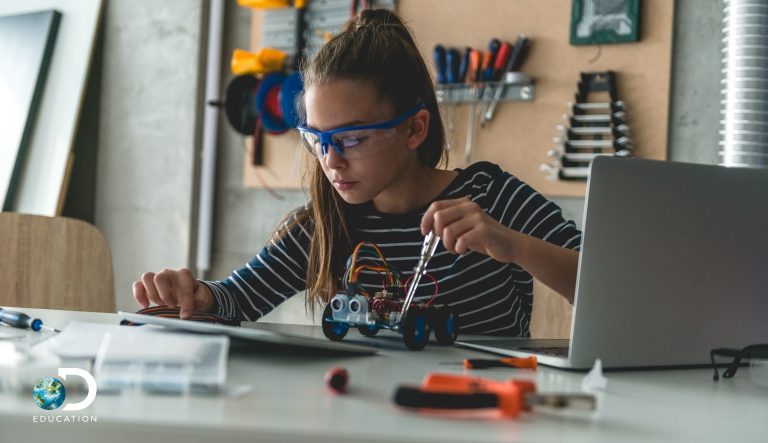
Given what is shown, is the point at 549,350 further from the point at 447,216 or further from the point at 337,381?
the point at 337,381

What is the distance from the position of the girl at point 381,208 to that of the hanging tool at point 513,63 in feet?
3.82

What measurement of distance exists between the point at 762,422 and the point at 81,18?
3552 millimetres

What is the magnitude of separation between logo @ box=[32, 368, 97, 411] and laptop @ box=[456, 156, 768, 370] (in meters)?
0.52

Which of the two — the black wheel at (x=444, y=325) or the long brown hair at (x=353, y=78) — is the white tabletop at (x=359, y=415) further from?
the long brown hair at (x=353, y=78)

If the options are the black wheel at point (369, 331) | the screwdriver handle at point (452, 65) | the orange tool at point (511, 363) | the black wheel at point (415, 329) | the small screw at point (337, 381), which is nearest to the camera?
the small screw at point (337, 381)

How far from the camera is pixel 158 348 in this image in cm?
65

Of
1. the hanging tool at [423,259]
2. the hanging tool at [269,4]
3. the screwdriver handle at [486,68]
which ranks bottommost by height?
the hanging tool at [423,259]

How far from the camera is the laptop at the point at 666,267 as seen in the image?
0.93 meters

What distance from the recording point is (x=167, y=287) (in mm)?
1243

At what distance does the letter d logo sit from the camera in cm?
58

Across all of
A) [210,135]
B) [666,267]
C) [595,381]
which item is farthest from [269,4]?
[595,381]

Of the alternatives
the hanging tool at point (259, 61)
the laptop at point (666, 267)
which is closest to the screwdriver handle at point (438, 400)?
the laptop at point (666, 267)

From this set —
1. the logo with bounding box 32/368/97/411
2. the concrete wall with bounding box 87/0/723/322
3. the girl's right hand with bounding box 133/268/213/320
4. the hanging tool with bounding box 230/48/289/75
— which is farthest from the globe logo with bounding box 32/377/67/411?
the hanging tool with bounding box 230/48/289/75

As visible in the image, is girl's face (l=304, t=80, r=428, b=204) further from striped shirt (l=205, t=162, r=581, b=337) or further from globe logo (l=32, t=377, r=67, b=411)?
globe logo (l=32, t=377, r=67, b=411)
